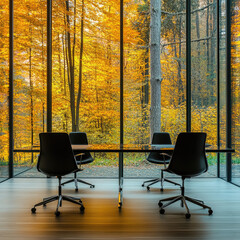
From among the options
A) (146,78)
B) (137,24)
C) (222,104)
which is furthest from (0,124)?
(222,104)

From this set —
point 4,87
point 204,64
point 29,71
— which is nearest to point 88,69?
point 29,71

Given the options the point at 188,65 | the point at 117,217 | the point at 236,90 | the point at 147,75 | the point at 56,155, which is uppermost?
the point at 188,65

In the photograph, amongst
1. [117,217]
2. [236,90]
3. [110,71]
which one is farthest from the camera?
[110,71]

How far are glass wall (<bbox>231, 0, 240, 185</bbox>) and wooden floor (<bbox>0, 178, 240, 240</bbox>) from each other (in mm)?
476

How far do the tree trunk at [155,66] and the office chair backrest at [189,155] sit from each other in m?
2.26

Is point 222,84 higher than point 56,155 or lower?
higher

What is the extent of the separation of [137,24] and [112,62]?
39.4 inches

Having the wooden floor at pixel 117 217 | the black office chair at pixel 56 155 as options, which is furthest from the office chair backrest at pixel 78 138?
the black office chair at pixel 56 155

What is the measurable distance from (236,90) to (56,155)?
12.2 ft

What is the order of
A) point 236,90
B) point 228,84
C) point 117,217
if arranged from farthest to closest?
point 228,84, point 236,90, point 117,217

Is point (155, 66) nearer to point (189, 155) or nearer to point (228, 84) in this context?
point (228, 84)

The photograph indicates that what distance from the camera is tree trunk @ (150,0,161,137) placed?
5.47 metres

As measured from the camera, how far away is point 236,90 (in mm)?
4973

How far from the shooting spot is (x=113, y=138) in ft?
18.0
